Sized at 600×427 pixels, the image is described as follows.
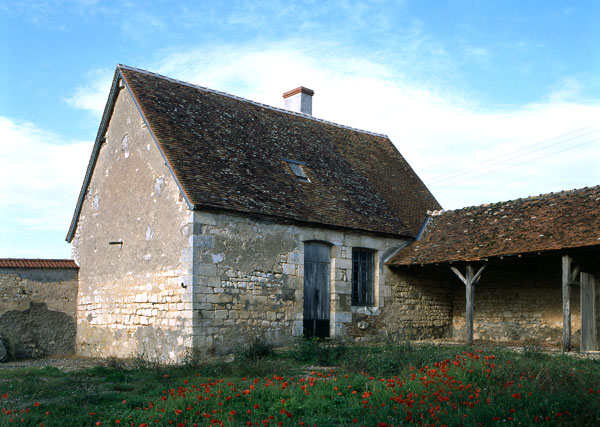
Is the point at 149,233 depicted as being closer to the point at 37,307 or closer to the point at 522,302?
the point at 37,307

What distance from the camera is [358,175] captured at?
1684 cm

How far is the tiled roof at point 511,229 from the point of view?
12145 millimetres

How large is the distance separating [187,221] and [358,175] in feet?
20.6

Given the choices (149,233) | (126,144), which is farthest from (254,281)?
(126,144)

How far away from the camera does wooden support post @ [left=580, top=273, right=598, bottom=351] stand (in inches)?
482

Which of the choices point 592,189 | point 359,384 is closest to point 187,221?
point 359,384

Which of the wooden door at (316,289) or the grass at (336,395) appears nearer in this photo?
the grass at (336,395)

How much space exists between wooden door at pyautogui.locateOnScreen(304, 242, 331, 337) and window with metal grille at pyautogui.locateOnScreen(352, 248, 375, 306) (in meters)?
0.91

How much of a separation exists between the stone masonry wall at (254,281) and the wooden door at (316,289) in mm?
160

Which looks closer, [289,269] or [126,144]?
[289,269]

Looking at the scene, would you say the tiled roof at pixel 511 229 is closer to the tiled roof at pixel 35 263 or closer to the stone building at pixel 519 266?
the stone building at pixel 519 266

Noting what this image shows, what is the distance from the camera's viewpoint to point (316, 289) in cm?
1402

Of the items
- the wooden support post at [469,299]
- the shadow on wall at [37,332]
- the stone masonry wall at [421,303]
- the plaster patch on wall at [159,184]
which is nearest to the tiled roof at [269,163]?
the plaster patch on wall at [159,184]

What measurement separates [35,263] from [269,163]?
614 cm
